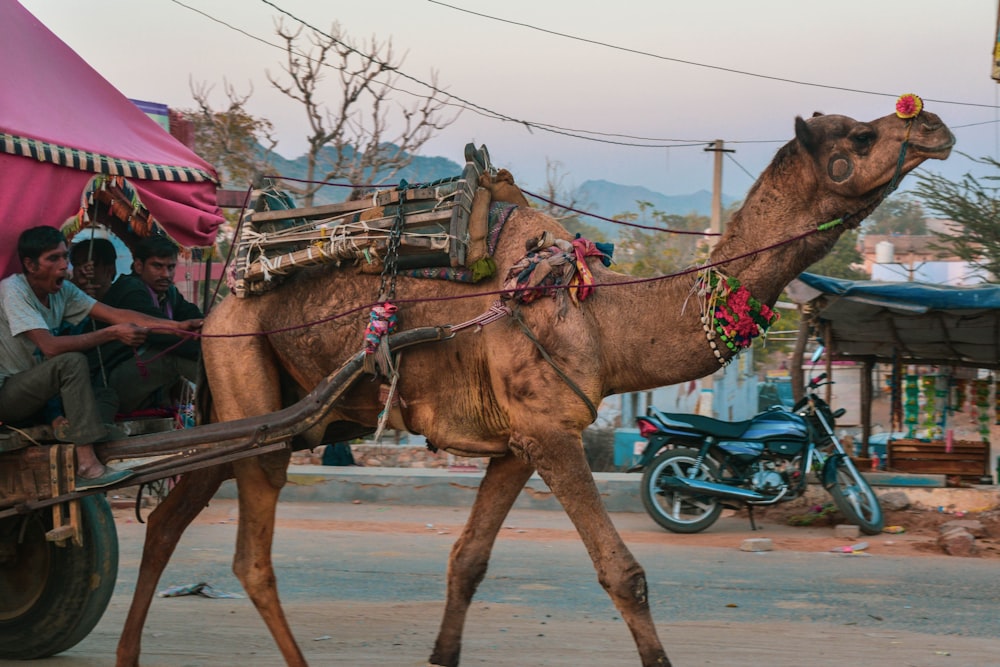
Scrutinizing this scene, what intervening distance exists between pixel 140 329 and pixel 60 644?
1.89 m

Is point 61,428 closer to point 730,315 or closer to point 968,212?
point 730,315

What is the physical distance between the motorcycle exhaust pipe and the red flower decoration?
6.18 metres

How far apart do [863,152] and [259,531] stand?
3.38 m

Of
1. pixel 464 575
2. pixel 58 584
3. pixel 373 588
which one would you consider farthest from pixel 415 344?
pixel 373 588

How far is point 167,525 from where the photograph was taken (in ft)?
20.1

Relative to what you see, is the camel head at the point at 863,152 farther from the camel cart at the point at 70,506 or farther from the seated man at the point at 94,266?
the seated man at the point at 94,266

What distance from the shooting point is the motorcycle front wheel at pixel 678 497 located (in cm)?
1070

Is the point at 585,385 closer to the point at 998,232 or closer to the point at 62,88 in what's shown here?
the point at 62,88

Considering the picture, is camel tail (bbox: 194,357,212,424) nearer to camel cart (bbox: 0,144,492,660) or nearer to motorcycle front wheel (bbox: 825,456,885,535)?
camel cart (bbox: 0,144,492,660)

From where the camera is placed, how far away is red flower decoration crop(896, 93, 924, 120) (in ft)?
15.6

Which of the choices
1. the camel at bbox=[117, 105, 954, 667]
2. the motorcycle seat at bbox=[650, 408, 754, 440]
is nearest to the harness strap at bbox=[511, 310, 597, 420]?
the camel at bbox=[117, 105, 954, 667]

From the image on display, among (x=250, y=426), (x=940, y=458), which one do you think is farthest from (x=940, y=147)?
(x=940, y=458)

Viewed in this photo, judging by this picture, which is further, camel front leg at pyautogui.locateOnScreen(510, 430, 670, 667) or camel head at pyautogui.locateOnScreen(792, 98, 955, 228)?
camel front leg at pyautogui.locateOnScreen(510, 430, 670, 667)

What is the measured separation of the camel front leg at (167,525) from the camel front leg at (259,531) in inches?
14.0
